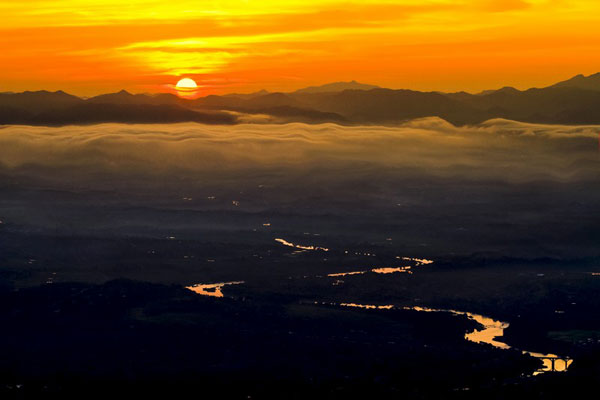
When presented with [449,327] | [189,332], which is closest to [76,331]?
[189,332]

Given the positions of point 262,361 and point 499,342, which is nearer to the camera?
point 262,361

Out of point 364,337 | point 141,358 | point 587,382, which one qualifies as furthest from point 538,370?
point 141,358

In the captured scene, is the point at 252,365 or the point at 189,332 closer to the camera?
the point at 252,365

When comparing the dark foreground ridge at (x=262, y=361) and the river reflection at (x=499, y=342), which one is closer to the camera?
the dark foreground ridge at (x=262, y=361)

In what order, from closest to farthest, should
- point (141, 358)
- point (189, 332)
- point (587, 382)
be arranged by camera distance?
point (587, 382), point (141, 358), point (189, 332)

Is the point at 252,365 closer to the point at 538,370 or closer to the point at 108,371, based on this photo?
the point at 108,371

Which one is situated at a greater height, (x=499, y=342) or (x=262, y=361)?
(x=262, y=361)

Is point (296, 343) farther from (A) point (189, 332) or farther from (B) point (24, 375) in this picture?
(B) point (24, 375)

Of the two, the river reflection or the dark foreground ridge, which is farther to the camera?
the river reflection

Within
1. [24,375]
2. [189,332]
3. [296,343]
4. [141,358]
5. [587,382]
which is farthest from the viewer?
[189,332]
